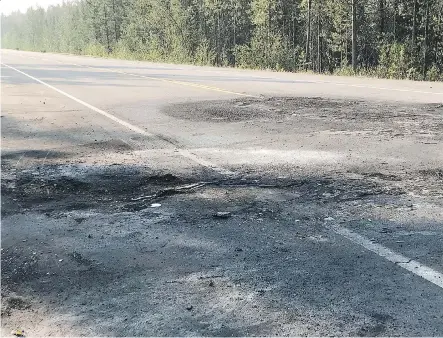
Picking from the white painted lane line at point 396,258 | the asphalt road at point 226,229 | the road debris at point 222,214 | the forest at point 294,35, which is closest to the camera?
the asphalt road at point 226,229

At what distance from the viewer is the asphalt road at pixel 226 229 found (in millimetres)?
2904

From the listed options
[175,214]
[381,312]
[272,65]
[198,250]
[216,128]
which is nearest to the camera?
[381,312]

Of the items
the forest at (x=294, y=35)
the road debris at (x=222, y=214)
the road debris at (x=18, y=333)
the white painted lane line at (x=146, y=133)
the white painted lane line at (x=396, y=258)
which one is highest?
the forest at (x=294, y=35)

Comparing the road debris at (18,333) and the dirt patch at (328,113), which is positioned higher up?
the dirt patch at (328,113)

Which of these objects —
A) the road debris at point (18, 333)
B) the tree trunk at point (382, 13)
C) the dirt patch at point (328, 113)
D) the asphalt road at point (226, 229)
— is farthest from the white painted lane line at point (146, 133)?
the tree trunk at point (382, 13)

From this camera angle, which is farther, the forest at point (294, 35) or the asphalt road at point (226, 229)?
the forest at point (294, 35)

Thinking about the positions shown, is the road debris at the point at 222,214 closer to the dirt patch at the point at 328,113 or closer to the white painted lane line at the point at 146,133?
the white painted lane line at the point at 146,133

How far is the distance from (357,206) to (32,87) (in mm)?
16157

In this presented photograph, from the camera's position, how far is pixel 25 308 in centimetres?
307

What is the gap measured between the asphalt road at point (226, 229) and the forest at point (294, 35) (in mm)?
18867

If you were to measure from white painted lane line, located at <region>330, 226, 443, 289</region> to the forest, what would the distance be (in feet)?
72.5

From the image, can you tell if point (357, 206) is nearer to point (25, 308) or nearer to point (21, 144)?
point (25, 308)

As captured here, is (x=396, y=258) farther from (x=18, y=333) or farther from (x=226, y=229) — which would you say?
(x=18, y=333)

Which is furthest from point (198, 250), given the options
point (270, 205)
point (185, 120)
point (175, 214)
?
point (185, 120)
